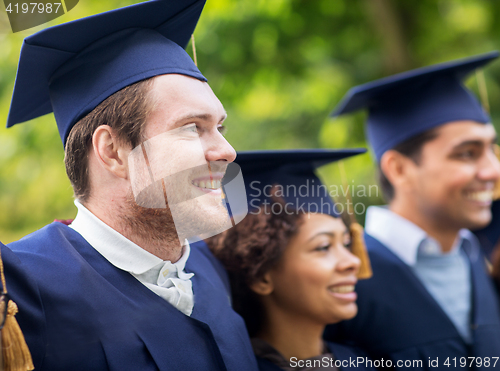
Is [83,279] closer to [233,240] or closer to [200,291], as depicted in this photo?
[200,291]

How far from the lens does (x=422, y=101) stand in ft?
8.07

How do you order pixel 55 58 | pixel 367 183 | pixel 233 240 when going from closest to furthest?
pixel 55 58, pixel 233 240, pixel 367 183

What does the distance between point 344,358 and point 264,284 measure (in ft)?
1.44

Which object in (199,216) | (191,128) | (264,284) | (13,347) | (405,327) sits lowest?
(405,327)

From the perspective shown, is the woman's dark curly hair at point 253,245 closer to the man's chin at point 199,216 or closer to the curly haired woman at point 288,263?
the curly haired woman at point 288,263

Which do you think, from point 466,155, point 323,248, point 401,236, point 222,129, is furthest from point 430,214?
point 222,129

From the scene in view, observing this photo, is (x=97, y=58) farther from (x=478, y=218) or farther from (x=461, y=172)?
(x=478, y=218)

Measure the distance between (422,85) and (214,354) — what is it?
1880 mm

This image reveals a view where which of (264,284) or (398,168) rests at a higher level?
(398,168)

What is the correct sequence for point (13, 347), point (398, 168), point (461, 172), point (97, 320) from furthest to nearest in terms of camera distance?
point (398, 168) < point (461, 172) < point (97, 320) < point (13, 347)

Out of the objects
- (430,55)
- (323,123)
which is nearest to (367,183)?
(323,123)

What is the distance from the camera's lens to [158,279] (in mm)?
1231

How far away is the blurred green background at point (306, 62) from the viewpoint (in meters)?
3.19

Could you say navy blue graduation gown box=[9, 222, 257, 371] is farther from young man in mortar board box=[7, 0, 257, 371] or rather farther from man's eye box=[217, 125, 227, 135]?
man's eye box=[217, 125, 227, 135]
